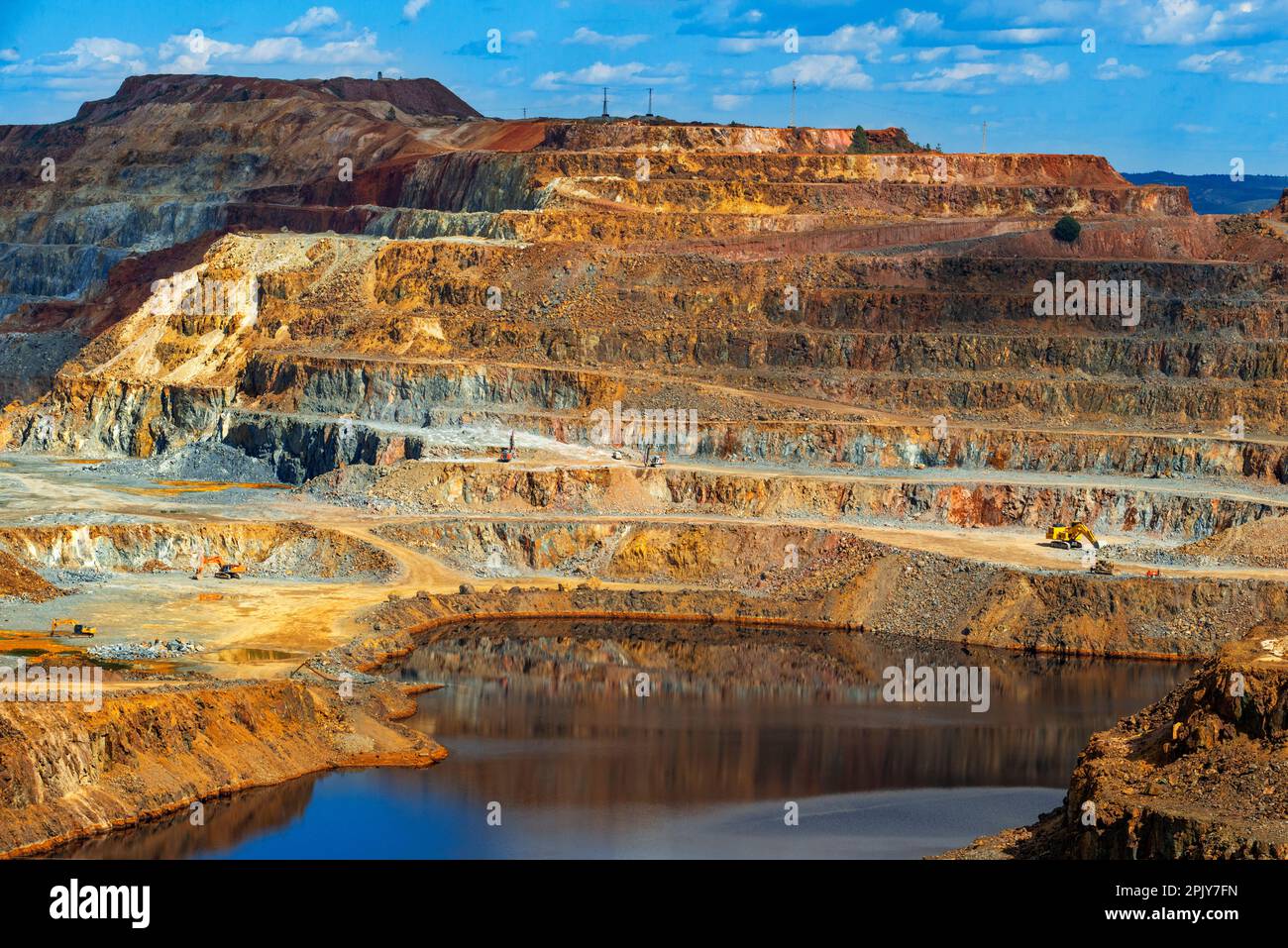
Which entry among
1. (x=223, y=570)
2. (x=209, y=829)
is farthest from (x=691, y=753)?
(x=223, y=570)

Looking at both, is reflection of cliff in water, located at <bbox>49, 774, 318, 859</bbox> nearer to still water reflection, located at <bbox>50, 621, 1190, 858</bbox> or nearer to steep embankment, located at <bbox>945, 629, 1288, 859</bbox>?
still water reflection, located at <bbox>50, 621, 1190, 858</bbox>

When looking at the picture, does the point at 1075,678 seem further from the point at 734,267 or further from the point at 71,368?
the point at 71,368

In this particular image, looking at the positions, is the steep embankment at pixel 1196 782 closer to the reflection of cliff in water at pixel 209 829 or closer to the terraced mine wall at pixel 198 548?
the reflection of cliff in water at pixel 209 829

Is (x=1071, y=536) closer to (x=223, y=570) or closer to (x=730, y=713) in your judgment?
(x=730, y=713)

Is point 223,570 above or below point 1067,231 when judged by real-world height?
below

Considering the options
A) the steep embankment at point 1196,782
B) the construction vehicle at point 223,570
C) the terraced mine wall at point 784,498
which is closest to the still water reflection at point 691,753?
A: the steep embankment at point 1196,782

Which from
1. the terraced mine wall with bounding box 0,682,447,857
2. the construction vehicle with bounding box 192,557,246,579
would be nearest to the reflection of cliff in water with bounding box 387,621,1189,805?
the terraced mine wall with bounding box 0,682,447,857
